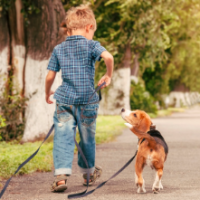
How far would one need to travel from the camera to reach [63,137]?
219 inches

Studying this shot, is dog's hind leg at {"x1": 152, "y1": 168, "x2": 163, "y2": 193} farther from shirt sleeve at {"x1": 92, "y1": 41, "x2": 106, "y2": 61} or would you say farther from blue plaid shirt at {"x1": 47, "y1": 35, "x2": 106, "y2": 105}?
shirt sleeve at {"x1": 92, "y1": 41, "x2": 106, "y2": 61}

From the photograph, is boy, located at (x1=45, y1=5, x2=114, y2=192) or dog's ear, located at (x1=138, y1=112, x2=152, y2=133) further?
dog's ear, located at (x1=138, y1=112, x2=152, y2=133)

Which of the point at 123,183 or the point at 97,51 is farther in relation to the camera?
the point at 123,183

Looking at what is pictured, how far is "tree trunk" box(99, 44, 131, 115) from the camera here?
84.5 feet

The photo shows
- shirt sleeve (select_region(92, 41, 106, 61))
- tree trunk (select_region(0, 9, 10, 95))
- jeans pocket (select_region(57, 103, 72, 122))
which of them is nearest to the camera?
shirt sleeve (select_region(92, 41, 106, 61))

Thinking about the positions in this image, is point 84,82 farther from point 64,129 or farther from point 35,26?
point 35,26

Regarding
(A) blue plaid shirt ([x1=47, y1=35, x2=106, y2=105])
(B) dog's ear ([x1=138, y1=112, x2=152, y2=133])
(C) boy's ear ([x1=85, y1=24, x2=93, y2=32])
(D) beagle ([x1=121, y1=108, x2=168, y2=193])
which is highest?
(C) boy's ear ([x1=85, y1=24, x2=93, y2=32])

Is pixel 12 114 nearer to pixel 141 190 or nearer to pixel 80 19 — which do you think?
pixel 80 19

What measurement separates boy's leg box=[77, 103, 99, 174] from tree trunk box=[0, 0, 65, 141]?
205 inches

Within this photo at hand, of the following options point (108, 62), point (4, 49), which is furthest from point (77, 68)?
point (4, 49)

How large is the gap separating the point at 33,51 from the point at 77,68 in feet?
19.0

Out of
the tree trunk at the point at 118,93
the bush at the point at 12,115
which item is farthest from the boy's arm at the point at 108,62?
the tree trunk at the point at 118,93

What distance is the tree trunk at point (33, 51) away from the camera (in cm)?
1085

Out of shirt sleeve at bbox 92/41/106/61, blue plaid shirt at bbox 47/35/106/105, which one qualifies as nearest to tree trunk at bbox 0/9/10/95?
blue plaid shirt at bbox 47/35/106/105
